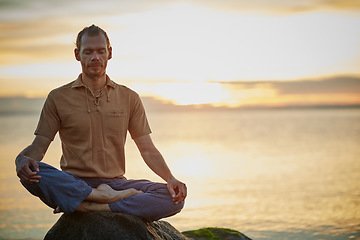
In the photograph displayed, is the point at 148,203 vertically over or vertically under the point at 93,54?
under

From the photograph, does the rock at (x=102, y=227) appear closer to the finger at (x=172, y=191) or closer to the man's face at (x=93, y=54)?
the finger at (x=172, y=191)

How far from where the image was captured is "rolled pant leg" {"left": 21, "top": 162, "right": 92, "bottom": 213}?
519 cm

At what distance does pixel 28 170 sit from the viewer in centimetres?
504

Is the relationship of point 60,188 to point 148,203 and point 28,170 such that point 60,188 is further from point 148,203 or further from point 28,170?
point 148,203

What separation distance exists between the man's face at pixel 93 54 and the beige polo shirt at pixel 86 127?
20cm

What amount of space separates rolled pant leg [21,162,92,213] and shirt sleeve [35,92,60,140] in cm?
38

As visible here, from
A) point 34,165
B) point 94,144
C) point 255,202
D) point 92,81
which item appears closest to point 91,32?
point 92,81

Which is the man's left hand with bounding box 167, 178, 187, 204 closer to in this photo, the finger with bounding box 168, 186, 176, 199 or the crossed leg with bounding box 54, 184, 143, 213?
the finger with bounding box 168, 186, 176, 199

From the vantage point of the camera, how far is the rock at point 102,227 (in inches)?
212

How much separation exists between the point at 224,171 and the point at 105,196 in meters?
17.4

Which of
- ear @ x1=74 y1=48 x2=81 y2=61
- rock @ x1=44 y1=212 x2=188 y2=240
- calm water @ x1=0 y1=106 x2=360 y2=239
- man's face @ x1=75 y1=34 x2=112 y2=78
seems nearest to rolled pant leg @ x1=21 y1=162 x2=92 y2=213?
rock @ x1=44 y1=212 x2=188 y2=240

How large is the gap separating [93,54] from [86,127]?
725mm

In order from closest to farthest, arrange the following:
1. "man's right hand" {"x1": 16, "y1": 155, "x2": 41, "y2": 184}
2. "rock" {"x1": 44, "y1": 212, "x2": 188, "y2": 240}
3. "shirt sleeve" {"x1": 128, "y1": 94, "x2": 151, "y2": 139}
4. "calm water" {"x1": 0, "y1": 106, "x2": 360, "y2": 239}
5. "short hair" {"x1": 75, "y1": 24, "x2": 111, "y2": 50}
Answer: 1. "man's right hand" {"x1": 16, "y1": 155, "x2": 41, "y2": 184}
2. "rock" {"x1": 44, "y1": 212, "x2": 188, "y2": 240}
3. "short hair" {"x1": 75, "y1": 24, "x2": 111, "y2": 50}
4. "shirt sleeve" {"x1": 128, "y1": 94, "x2": 151, "y2": 139}
5. "calm water" {"x1": 0, "y1": 106, "x2": 360, "y2": 239}

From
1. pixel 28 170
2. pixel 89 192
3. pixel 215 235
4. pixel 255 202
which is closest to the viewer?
pixel 28 170
